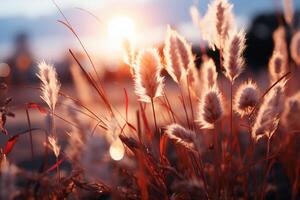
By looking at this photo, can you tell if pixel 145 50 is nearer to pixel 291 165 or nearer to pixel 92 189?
pixel 92 189

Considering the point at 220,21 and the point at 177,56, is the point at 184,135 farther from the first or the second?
the point at 220,21

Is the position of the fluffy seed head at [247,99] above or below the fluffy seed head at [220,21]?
below

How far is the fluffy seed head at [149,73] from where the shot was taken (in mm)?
1736

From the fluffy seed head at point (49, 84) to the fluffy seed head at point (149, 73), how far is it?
0.26 metres

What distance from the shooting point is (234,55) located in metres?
2.01

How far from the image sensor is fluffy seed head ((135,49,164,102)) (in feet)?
5.70

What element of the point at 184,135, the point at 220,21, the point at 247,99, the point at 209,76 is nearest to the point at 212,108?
the point at 184,135

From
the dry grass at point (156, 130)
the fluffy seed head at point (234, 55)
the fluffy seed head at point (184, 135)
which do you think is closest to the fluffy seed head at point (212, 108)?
the dry grass at point (156, 130)

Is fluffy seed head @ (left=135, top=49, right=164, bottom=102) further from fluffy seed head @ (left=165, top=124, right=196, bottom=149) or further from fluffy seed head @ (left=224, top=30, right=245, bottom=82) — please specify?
fluffy seed head @ (left=224, top=30, right=245, bottom=82)

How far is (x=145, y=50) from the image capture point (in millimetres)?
1772

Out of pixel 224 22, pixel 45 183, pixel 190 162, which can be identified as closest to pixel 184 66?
pixel 224 22

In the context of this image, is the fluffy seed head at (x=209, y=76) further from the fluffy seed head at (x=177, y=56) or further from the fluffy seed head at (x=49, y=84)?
the fluffy seed head at (x=49, y=84)

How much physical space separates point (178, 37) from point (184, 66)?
0.11 meters

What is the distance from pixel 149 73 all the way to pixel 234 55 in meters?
0.40
